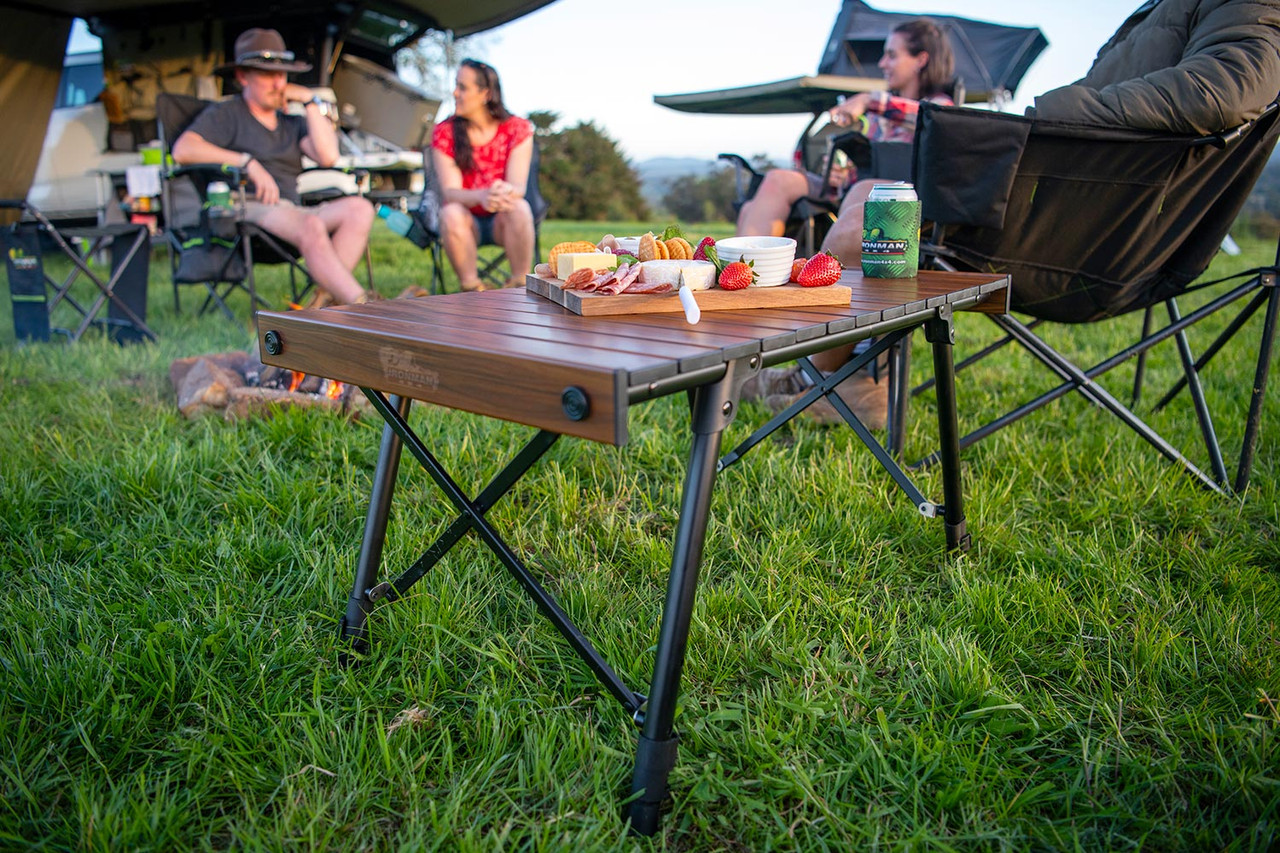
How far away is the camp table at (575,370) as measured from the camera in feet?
2.87

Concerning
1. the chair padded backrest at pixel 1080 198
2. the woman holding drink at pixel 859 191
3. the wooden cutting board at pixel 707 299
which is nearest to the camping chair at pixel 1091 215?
the chair padded backrest at pixel 1080 198

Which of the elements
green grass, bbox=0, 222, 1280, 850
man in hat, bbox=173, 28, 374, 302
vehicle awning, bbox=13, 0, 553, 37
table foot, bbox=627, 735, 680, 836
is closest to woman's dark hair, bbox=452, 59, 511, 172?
man in hat, bbox=173, 28, 374, 302

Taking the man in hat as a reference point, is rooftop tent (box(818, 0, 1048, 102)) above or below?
above

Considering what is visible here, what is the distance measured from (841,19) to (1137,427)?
6775 mm

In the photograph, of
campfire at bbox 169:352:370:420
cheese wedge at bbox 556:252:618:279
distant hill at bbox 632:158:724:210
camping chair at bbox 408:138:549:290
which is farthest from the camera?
distant hill at bbox 632:158:724:210

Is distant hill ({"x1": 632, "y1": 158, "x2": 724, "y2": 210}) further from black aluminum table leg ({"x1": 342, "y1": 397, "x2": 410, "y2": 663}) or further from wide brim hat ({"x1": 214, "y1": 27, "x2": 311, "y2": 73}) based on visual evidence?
black aluminum table leg ({"x1": 342, "y1": 397, "x2": 410, "y2": 663})

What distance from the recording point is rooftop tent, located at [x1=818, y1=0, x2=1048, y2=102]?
24.2 feet

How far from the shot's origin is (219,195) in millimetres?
3766

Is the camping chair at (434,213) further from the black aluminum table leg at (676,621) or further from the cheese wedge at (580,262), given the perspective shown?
the black aluminum table leg at (676,621)

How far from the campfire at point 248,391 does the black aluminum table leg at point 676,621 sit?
5.82 feet

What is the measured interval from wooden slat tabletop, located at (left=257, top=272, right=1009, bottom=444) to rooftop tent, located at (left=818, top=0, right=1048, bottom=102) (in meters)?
6.94

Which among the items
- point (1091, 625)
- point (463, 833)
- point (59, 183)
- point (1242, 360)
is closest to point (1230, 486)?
point (1091, 625)

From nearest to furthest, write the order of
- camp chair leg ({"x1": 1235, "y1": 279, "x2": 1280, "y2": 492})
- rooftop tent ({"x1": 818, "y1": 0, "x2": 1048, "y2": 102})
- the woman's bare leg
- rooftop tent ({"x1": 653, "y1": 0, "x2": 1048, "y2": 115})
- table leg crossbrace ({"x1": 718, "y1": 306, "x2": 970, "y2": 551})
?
table leg crossbrace ({"x1": 718, "y1": 306, "x2": 970, "y2": 551}), camp chair leg ({"x1": 1235, "y1": 279, "x2": 1280, "y2": 492}), the woman's bare leg, rooftop tent ({"x1": 653, "y1": 0, "x2": 1048, "y2": 115}), rooftop tent ({"x1": 818, "y1": 0, "x2": 1048, "y2": 102})

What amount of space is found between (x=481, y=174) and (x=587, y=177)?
14414 millimetres
